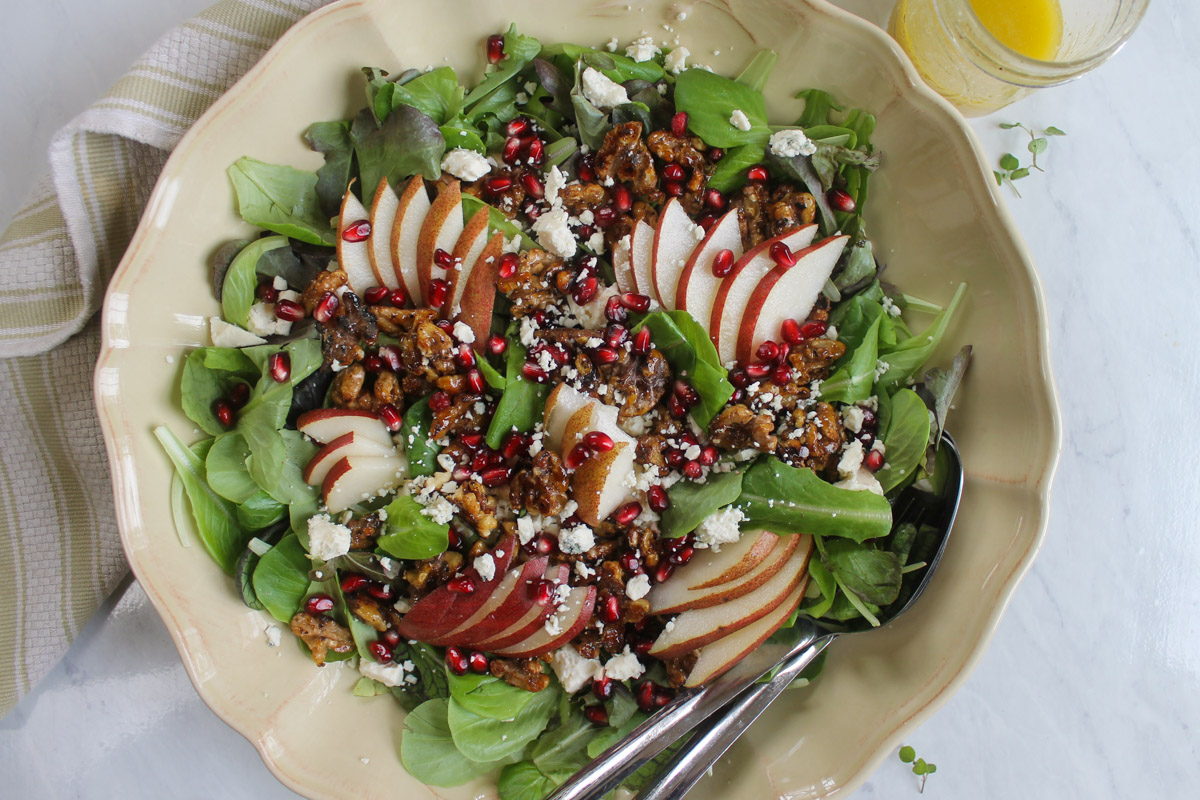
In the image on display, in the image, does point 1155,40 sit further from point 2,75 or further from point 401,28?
point 2,75

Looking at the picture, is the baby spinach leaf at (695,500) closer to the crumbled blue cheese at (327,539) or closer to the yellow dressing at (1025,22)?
the crumbled blue cheese at (327,539)

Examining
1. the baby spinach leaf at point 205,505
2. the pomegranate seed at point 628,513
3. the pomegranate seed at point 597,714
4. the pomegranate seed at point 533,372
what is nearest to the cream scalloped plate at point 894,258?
the baby spinach leaf at point 205,505

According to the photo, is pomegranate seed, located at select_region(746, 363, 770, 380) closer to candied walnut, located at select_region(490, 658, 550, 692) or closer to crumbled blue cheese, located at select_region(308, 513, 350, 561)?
candied walnut, located at select_region(490, 658, 550, 692)

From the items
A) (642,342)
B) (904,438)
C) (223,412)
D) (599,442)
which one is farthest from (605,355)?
(223,412)

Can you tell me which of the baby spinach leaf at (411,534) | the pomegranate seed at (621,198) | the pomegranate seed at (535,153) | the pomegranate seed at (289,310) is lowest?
the baby spinach leaf at (411,534)

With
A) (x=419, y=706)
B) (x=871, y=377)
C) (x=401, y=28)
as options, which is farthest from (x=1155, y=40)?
(x=419, y=706)

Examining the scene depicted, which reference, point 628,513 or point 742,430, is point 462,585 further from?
point 742,430
